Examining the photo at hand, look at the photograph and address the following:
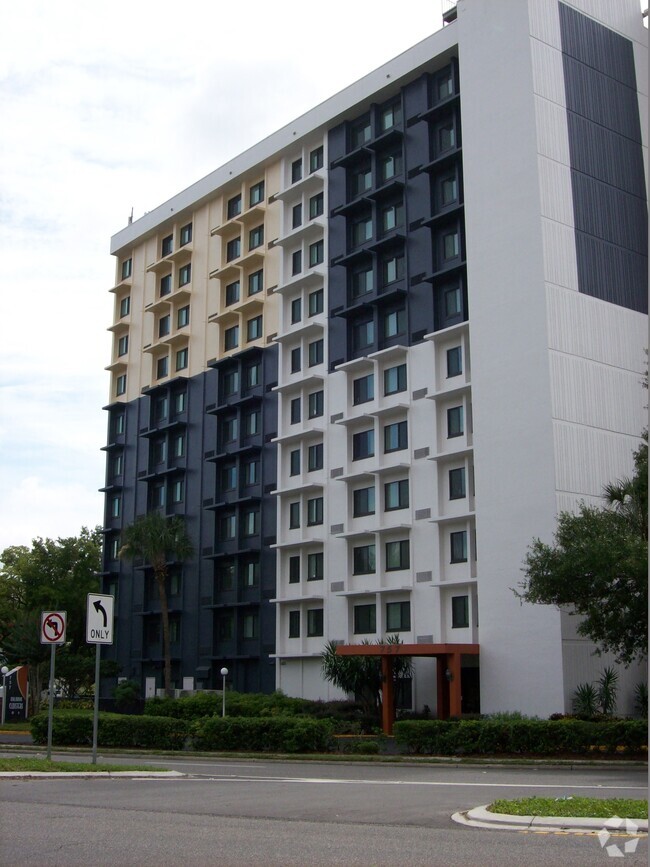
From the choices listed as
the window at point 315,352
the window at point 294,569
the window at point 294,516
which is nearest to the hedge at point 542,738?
the window at point 294,569

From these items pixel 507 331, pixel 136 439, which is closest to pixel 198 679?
pixel 136 439

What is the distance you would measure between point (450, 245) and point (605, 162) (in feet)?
27.0

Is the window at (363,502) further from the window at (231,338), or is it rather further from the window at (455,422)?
the window at (231,338)

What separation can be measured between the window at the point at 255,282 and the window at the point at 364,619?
70.2 feet

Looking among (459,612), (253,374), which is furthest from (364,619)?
(253,374)

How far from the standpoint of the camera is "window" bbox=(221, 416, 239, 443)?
61481mm

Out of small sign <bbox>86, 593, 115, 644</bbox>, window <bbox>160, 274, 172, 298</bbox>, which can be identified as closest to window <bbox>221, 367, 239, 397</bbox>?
window <bbox>160, 274, 172, 298</bbox>

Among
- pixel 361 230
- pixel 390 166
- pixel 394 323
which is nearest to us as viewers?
pixel 394 323

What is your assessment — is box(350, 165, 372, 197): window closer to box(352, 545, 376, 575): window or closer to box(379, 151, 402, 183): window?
box(379, 151, 402, 183): window

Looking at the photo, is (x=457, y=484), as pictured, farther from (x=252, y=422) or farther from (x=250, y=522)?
(x=252, y=422)

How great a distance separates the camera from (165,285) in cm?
7019

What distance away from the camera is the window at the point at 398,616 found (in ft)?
159

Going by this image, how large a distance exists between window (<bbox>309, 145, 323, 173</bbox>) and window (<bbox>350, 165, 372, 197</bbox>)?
3.22 m

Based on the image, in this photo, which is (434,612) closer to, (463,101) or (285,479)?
(285,479)
